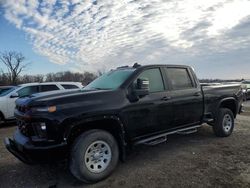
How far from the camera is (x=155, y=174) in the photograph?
15.7ft

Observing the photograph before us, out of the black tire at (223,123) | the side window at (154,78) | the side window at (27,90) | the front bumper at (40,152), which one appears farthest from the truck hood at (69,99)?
the side window at (27,90)

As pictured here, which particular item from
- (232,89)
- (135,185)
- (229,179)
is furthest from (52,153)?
(232,89)

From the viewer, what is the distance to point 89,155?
4473mm

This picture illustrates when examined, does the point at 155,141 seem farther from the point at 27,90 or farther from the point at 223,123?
the point at 27,90

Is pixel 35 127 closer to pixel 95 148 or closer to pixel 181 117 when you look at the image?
pixel 95 148

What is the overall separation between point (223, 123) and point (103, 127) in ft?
12.9

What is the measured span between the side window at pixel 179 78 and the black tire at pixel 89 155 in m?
2.14

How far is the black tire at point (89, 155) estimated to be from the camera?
429 centimetres

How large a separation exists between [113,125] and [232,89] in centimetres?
431

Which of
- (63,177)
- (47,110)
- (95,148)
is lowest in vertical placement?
(63,177)

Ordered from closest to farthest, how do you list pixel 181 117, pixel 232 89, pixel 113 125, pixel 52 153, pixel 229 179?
pixel 52 153 → pixel 229 179 → pixel 113 125 → pixel 181 117 → pixel 232 89

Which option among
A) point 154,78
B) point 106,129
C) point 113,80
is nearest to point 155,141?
point 106,129

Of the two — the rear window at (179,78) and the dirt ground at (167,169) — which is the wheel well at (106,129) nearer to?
the dirt ground at (167,169)

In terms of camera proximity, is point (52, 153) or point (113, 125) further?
point (113, 125)
